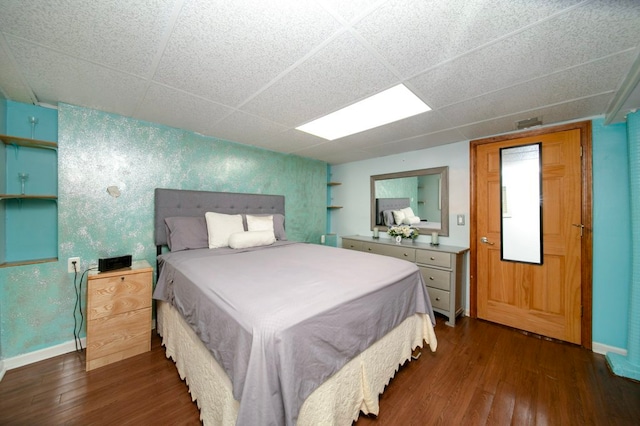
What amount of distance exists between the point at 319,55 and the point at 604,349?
3.52m

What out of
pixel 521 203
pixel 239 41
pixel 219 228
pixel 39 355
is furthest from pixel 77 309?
pixel 521 203

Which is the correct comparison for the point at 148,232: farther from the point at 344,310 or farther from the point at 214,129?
the point at 344,310

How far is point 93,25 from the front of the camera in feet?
3.76

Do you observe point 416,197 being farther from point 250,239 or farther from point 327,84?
point 250,239

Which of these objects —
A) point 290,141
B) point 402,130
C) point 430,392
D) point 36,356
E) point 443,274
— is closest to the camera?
point 430,392

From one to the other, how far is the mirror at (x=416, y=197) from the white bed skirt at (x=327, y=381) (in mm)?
1741

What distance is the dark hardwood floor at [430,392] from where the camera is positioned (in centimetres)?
139

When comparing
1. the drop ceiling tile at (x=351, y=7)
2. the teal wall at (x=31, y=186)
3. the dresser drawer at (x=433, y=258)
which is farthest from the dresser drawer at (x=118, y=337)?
the dresser drawer at (x=433, y=258)

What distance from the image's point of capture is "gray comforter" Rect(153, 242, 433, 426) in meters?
0.92

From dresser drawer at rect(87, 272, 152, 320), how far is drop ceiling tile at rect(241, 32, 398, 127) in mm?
1824

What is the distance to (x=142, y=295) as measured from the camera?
2004mm

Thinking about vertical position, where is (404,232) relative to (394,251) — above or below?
above

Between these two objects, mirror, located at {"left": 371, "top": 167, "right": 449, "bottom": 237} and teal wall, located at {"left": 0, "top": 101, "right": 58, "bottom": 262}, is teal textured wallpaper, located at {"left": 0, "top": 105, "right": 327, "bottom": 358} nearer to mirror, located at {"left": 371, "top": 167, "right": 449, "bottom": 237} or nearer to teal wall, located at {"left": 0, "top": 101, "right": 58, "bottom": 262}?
teal wall, located at {"left": 0, "top": 101, "right": 58, "bottom": 262}

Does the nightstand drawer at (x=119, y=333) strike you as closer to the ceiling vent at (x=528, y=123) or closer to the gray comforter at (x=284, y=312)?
the gray comforter at (x=284, y=312)
